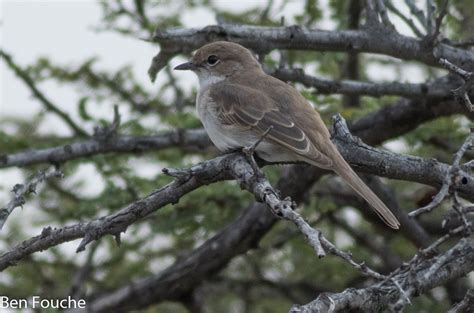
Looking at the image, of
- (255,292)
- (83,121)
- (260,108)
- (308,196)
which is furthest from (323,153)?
(255,292)

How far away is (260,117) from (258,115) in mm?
41

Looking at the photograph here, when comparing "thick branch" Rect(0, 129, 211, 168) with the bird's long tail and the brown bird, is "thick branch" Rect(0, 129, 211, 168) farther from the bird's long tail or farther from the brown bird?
the bird's long tail

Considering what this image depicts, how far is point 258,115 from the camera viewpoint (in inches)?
261

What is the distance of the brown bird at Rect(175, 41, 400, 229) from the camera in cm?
597

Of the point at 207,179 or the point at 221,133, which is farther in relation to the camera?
the point at 221,133

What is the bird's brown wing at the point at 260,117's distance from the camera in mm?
6078

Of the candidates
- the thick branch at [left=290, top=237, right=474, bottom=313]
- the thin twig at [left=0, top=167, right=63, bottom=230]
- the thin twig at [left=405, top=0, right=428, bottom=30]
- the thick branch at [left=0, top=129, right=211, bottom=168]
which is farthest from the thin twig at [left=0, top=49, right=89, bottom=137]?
the thick branch at [left=290, top=237, right=474, bottom=313]

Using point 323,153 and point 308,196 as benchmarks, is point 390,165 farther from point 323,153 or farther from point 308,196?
point 308,196

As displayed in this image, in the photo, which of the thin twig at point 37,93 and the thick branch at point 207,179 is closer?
the thick branch at point 207,179

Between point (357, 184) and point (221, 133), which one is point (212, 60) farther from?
point (357, 184)

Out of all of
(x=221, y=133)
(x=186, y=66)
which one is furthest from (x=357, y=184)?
(x=186, y=66)

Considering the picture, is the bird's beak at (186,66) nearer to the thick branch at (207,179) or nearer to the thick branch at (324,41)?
the thick branch at (324,41)

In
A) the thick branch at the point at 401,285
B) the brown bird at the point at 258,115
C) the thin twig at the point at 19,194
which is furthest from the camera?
the brown bird at the point at 258,115

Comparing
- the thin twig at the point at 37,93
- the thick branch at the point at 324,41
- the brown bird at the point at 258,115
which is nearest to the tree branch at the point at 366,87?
the brown bird at the point at 258,115
